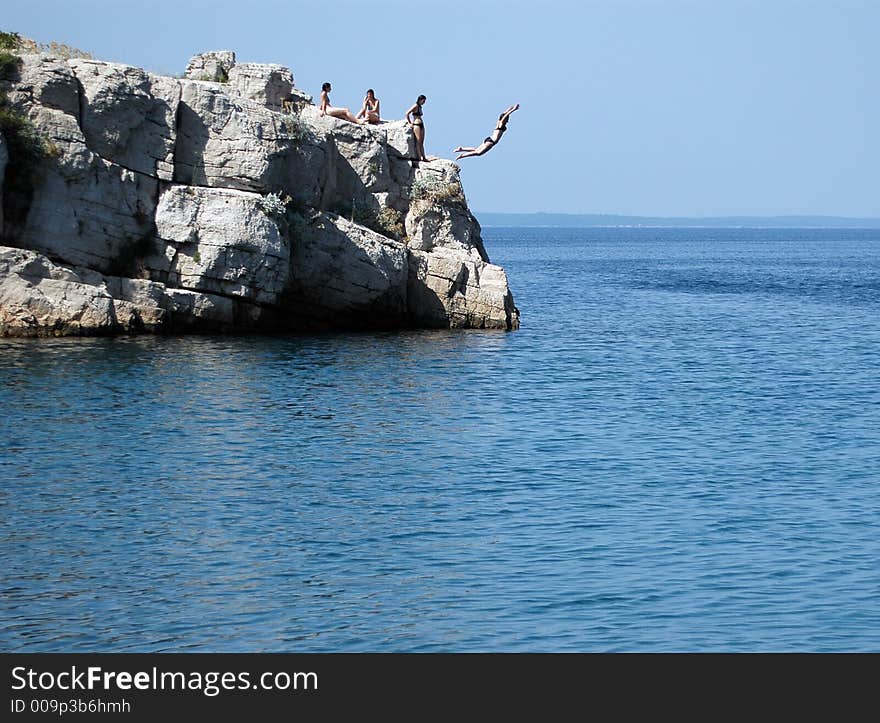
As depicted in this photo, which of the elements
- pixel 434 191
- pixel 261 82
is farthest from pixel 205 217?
pixel 434 191

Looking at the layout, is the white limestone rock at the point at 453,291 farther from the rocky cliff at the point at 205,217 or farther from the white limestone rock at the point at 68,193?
the white limestone rock at the point at 68,193

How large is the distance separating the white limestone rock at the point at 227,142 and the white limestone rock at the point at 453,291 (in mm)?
6026

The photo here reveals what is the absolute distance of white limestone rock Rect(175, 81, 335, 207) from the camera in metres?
40.4

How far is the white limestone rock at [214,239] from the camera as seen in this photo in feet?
129

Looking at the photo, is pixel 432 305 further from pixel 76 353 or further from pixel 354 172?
pixel 76 353

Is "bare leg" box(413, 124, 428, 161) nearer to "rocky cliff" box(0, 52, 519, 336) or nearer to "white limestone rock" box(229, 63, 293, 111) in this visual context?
"rocky cliff" box(0, 52, 519, 336)

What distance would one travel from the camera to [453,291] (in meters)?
45.1

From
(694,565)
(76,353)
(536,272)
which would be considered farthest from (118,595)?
(536,272)

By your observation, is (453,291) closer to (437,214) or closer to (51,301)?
(437,214)

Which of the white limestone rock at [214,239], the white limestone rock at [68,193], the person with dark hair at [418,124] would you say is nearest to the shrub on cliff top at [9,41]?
the white limestone rock at [68,193]

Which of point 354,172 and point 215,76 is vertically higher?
point 215,76

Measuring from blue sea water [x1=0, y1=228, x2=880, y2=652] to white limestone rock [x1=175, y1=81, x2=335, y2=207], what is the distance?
500 cm
